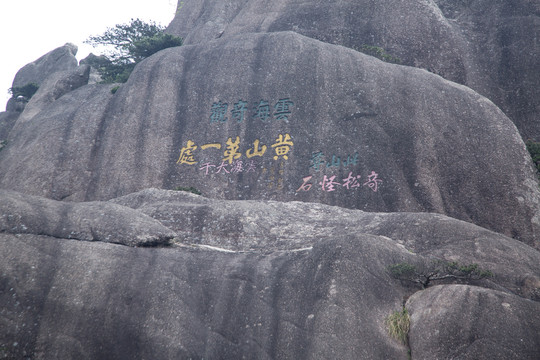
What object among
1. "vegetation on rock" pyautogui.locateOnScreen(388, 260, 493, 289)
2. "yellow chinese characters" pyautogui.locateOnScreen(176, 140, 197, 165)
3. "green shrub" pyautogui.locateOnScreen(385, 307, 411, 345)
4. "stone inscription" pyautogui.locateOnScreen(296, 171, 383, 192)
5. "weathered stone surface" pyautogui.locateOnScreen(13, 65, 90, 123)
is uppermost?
"weathered stone surface" pyautogui.locateOnScreen(13, 65, 90, 123)

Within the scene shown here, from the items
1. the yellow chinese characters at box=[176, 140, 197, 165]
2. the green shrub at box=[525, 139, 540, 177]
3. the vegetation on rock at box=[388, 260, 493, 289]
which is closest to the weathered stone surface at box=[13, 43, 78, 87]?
the yellow chinese characters at box=[176, 140, 197, 165]

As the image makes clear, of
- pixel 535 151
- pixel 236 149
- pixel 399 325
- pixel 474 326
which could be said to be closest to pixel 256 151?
pixel 236 149

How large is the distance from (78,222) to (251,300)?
3.60 metres

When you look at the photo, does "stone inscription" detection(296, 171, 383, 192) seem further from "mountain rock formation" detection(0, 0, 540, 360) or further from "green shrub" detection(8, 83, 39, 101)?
"green shrub" detection(8, 83, 39, 101)

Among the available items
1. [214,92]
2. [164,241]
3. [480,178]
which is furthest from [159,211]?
[480,178]

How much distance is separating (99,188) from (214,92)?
5.37m

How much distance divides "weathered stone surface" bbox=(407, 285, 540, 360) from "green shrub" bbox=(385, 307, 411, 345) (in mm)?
80

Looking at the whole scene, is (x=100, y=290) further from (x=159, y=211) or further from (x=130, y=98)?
(x=130, y=98)

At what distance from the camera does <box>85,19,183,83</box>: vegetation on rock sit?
21547mm

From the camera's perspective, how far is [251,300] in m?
7.99

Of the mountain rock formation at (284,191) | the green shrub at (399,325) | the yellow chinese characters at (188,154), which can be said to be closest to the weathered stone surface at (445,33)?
the mountain rock formation at (284,191)

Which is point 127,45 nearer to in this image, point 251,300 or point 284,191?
point 284,191

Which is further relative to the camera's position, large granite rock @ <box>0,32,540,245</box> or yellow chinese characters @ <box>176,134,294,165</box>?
yellow chinese characters @ <box>176,134,294,165</box>

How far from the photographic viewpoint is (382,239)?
8742 millimetres
